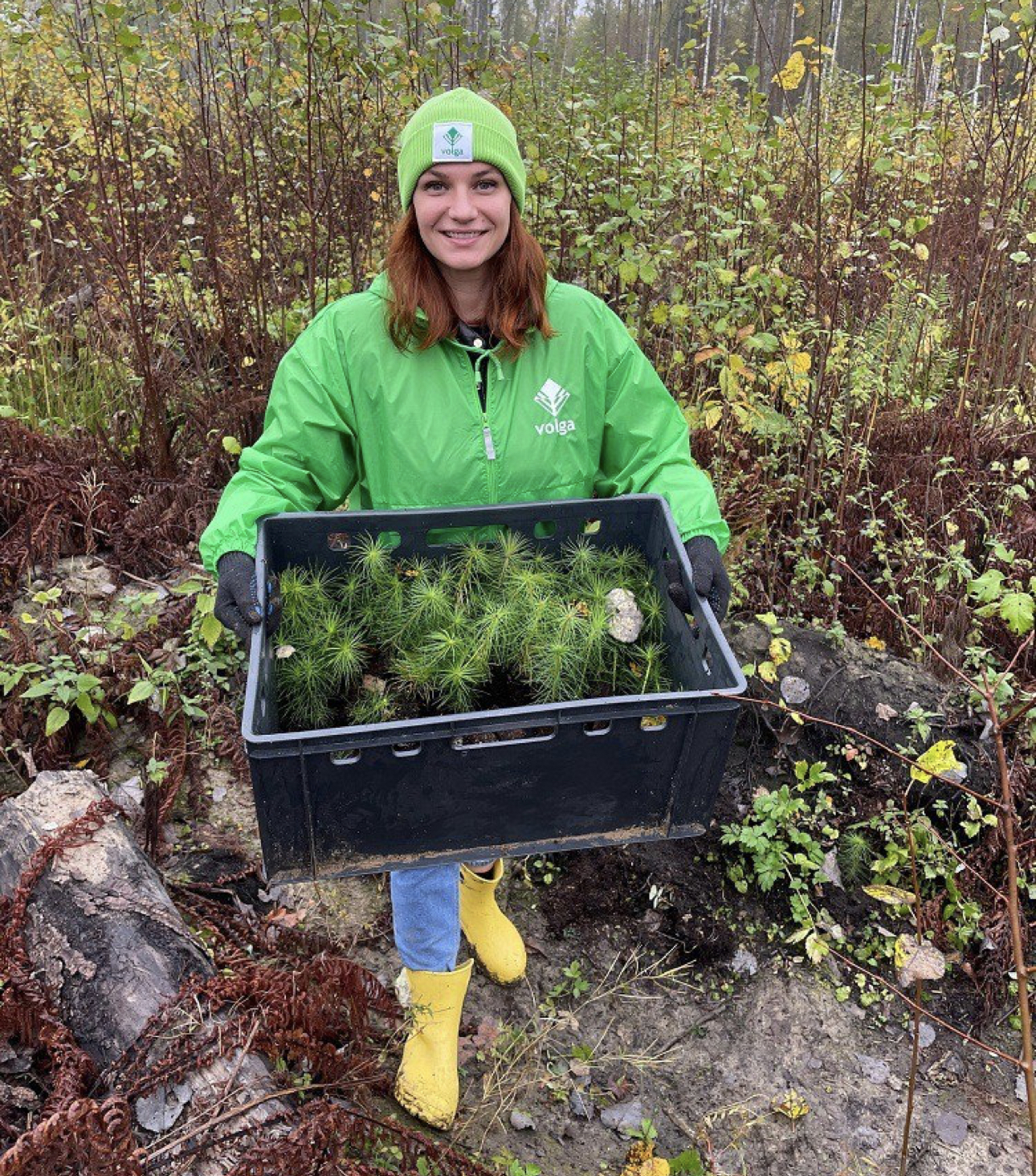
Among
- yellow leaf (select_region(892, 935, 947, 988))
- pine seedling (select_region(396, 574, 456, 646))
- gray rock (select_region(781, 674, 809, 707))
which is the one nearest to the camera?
yellow leaf (select_region(892, 935, 947, 988))

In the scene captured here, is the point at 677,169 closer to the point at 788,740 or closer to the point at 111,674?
the point at 788,740

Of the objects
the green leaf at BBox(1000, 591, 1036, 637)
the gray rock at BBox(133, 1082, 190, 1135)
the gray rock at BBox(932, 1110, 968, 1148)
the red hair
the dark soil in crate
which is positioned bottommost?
the gray rock at BBox(932, 1110, 968, 1148)

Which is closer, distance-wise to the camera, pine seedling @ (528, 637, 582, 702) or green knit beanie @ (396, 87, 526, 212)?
pine seedling @ (528, 637, 582, 702)

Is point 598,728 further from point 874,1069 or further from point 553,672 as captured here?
point 874,1069

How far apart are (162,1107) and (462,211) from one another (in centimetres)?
182

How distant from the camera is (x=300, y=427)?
1.89m

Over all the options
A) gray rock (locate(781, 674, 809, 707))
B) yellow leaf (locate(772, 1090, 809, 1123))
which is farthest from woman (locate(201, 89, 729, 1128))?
gray rock (locate(781, 674, 809, 707))

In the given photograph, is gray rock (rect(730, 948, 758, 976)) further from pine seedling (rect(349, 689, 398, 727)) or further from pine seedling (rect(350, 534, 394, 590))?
pine seedling (rect(350, 534, 394, 590))

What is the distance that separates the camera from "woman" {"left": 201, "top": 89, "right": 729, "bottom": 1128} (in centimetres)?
182

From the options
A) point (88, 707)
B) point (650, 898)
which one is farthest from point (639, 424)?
point (88, 707)

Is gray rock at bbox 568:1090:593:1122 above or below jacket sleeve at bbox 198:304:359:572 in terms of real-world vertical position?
below

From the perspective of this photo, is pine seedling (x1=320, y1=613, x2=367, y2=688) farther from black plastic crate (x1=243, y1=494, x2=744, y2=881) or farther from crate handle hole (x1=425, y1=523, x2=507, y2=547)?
crate handle hole (x1=425, y1=523, x2=507, y2=547)

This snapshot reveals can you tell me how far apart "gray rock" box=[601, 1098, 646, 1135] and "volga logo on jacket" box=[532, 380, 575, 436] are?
1.63 metres

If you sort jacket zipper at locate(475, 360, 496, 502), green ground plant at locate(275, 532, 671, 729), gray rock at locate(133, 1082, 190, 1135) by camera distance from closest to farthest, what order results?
gray rock at locate(133, 1082, 190, 1135)
green ground plant at locate(275, 532, 671, 729)
jacket zipper at locate(475, 360, 496, 502)
